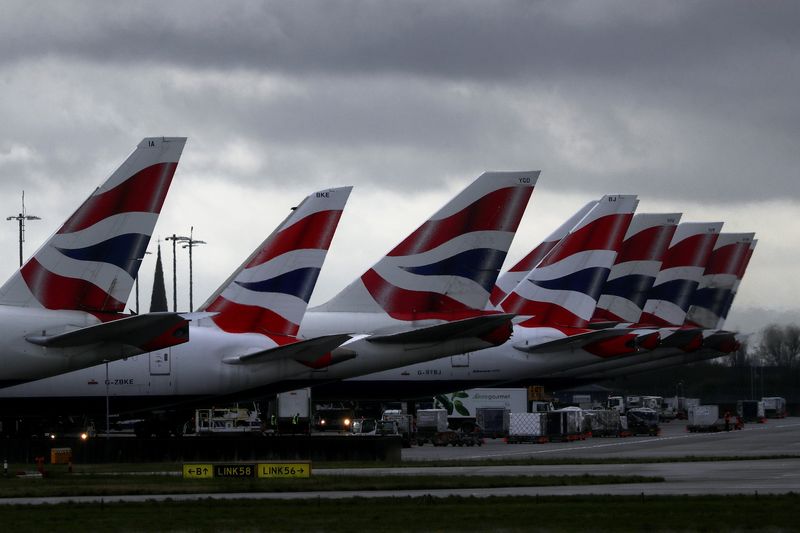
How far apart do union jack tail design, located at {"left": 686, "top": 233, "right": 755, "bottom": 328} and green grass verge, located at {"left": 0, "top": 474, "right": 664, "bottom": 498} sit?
64.6 m

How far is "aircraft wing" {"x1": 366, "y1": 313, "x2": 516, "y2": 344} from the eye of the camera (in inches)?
2128

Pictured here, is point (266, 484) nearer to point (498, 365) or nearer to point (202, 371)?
point (202, 371)

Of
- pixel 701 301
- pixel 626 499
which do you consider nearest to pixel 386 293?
pixel 626 499

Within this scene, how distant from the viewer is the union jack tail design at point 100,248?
4362 cm

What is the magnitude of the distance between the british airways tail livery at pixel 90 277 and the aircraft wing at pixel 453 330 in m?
14.0

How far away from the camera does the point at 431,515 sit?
30.5 meters

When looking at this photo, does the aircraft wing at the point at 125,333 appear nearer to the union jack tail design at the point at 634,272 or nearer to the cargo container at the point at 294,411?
the cargo container at the point at 294,411

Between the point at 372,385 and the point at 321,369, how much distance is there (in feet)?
41.4

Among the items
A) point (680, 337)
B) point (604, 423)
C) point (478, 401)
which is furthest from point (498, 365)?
point (478, 401)

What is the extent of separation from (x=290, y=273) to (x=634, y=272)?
36.9m

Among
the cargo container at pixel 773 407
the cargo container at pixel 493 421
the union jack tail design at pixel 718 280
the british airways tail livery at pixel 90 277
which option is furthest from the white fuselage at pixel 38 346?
the cargo container at pixel 773 407

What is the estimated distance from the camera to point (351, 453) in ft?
182

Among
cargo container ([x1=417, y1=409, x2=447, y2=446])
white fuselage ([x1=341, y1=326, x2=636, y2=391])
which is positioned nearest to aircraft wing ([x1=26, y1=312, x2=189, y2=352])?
white fuselage ([x1=341, y1=326, x2=636, y2=391])

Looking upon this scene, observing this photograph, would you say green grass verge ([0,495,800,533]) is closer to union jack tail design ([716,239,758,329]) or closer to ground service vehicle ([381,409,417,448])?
ground service vehicle ([381,409,417,448])
